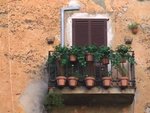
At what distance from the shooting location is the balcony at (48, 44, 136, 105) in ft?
51.4

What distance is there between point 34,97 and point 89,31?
2.06 m

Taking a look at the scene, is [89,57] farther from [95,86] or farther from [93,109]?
[93,109]

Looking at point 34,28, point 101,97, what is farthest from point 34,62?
point 101,97

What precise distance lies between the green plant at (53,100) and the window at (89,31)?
5.24 ft

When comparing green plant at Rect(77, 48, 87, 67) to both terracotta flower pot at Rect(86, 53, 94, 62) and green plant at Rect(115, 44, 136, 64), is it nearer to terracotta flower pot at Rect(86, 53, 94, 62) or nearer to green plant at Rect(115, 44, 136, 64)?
terracotta flower pot at Rect(86, 53, 94, 62)

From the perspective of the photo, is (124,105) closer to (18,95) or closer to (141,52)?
(141,52)

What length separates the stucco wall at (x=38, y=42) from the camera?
53.3 ft

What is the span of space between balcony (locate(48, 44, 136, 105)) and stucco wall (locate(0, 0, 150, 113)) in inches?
11.3

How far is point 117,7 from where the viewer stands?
17109 mm

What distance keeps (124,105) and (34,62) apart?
7.70ft

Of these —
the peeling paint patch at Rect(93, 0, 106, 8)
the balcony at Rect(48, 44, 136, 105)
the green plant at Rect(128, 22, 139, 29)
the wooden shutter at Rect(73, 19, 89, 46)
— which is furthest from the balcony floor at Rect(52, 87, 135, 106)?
the peeling paint patch at Rect(93, 0, 106, 8)

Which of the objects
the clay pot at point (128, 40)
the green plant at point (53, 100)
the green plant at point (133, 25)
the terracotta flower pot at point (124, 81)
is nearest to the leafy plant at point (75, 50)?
the green plant at point (53, 100)

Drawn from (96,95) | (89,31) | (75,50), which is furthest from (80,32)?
(96,95)

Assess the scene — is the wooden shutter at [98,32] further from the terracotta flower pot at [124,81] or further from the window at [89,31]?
the terracotta flower pot at [124,81]
